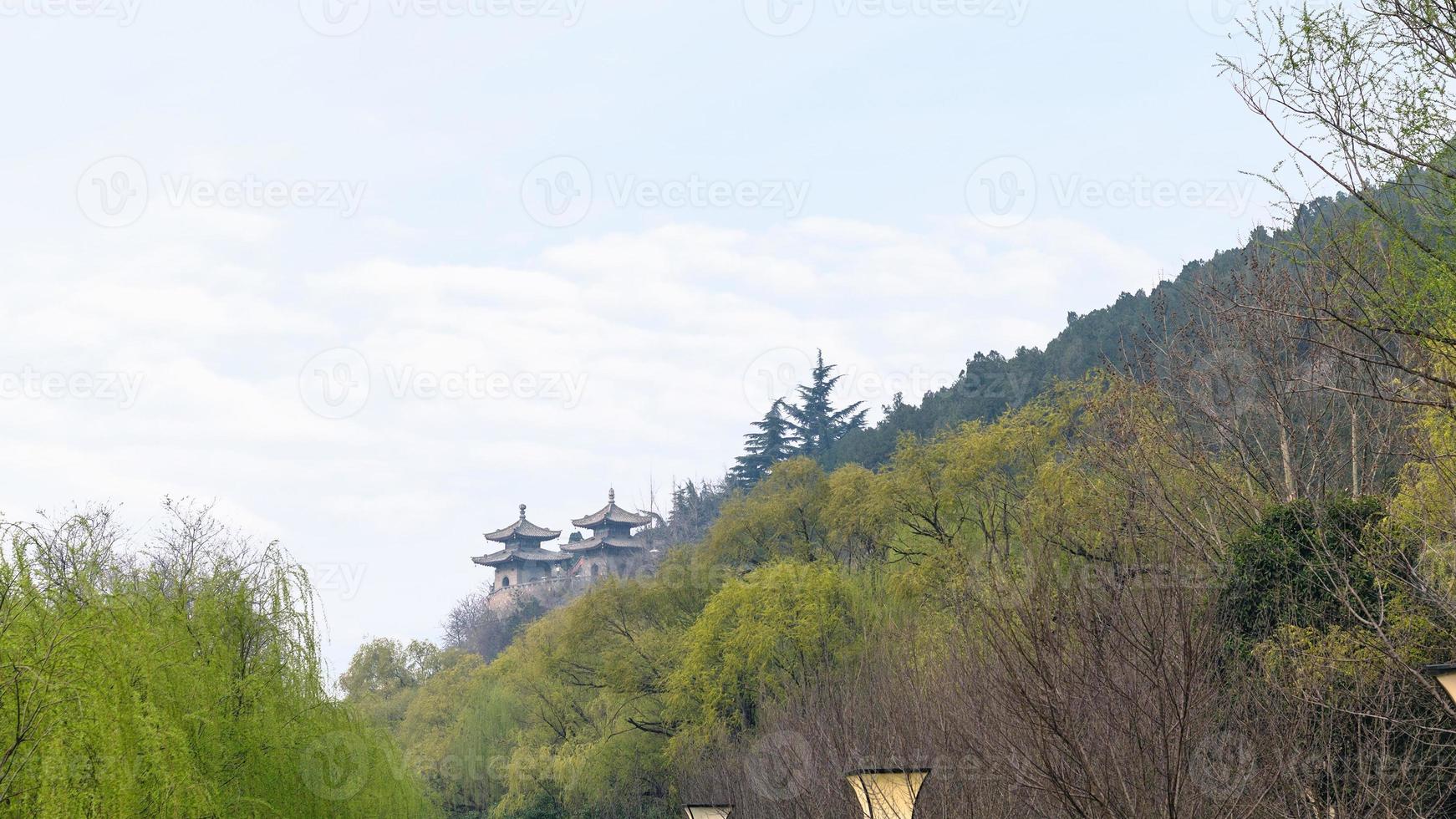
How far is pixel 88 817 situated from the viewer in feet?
22.2

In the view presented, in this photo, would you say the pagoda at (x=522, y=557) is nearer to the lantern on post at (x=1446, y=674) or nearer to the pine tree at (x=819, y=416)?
the pine tree at (x=819, y=416)

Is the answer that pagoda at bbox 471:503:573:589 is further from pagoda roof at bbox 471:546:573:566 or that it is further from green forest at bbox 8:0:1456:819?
green forest at bbox 8:0:1456:819

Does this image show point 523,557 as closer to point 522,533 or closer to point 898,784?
point 522,533

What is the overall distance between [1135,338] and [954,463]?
6265mm

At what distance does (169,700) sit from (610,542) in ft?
247

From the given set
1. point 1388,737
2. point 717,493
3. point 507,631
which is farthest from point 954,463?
point 717,493

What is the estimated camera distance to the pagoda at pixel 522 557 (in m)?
87.7

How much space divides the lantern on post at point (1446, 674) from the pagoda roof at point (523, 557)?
→ 8438cm

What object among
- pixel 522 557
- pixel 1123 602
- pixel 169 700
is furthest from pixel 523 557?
pixel 1123 602

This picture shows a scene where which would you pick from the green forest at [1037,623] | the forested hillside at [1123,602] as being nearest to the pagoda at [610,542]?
the forested hillside at [1123,602]

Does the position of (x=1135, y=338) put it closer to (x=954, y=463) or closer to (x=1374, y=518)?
(x=954, y=463)

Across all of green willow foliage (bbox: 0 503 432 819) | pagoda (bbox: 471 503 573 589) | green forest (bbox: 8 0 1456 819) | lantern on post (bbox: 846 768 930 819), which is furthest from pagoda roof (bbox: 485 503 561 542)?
lantern on post (bbox: 846 768 930 819)

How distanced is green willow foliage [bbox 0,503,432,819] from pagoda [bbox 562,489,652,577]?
220 ft

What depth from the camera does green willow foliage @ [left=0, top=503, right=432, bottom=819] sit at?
6.66m
